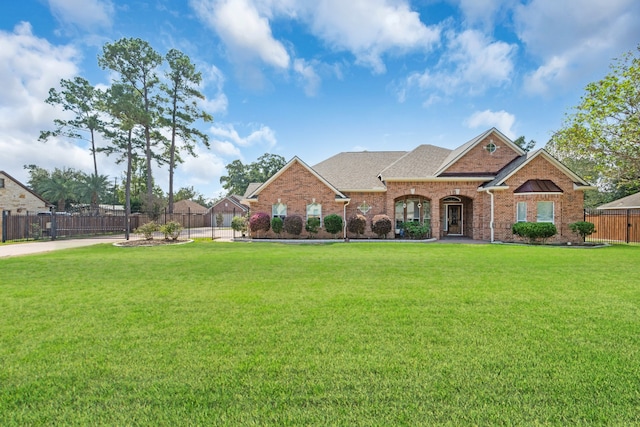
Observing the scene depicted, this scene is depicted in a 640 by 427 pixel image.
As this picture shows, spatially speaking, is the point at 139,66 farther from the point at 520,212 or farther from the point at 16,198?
the point at 520,212

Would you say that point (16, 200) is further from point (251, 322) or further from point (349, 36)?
point (251, 322)

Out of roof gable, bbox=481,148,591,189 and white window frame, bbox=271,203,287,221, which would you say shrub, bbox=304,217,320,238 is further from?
roof gable, bbox=481,148,591,189

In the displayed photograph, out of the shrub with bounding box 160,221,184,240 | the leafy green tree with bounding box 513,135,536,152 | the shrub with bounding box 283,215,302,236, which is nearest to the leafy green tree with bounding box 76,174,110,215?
the shrub with bounding box 160,221,184,240

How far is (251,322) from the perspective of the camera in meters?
4.61

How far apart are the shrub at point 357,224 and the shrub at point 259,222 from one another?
533 centimetres

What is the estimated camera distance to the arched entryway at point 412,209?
21.5 meters

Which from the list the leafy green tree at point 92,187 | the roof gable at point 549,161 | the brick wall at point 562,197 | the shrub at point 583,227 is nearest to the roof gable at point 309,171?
the roof gable at point 549,161

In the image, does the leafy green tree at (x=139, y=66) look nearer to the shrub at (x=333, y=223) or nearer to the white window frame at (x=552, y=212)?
the shrub at (x=333, y=223)

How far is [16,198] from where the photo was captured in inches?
1061

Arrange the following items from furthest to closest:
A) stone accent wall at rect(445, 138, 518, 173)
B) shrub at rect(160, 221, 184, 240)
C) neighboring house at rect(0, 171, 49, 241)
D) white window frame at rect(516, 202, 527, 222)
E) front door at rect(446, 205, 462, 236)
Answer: neighboring house at rect(0, 171, 49, 241)
front door at rect(446, 205, 462, 236)
stone accent wall at rect(445, 138, 518, 173)
shrub at rect(160, 221, 184, 240)
white window frame at rect(516, 202, 527, 222)

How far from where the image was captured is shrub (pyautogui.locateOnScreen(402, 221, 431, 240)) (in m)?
19.6

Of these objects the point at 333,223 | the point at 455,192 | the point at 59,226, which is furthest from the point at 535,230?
the point at 59,226

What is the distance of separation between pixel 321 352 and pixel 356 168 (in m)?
20.9

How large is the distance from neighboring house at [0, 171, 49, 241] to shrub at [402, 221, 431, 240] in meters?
30.9
